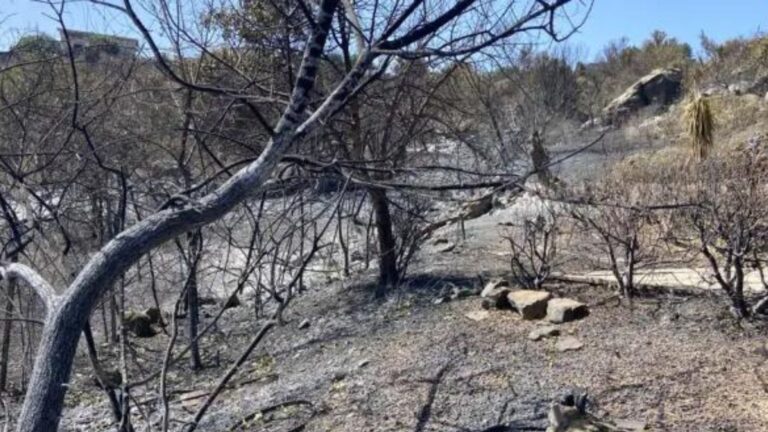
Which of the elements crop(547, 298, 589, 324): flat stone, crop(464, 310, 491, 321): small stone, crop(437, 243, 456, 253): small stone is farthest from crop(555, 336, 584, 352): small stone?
crop(437, 243, 456, 253): small stone

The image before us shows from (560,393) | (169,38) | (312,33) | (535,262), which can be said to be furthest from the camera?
(535,262)

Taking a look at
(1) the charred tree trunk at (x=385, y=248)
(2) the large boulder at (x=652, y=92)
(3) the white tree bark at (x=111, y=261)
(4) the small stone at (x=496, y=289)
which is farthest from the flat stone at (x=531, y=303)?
(2) the large boulder at (x=652, y=92)

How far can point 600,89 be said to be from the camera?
26703 mm

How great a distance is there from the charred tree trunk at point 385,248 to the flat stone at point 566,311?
2.19 metres

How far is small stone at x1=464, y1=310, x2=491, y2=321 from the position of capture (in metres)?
5.67

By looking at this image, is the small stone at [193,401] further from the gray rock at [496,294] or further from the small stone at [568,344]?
the small stone at [568,344]

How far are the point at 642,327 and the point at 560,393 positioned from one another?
1.12 metres

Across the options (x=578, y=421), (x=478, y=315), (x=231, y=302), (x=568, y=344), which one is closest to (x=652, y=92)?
(x=478, y=315)

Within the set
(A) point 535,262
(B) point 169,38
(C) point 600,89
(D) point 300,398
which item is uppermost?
(C) point 600,89

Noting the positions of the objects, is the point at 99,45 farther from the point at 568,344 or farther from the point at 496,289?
the point at 568,344

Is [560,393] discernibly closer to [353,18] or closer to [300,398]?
[300,398]

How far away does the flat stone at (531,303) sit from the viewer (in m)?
5.47

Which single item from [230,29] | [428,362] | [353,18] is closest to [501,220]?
[230,29]

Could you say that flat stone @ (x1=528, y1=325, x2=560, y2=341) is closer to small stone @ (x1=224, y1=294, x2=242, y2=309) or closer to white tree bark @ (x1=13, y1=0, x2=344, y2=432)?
small stone @ (x1=224, y1=294, x2=242, y2=309)
